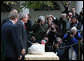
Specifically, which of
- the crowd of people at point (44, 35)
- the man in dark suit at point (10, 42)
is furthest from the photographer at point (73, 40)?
the man in dark suit at point (10, 42)

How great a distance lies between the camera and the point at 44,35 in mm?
14016

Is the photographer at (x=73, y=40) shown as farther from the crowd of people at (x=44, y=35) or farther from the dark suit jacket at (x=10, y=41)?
the dark suit jacket at (x=10, y=41)

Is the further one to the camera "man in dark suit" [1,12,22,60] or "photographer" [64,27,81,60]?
"photographer" [64,27,81,60]

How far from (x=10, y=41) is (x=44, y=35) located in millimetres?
4943

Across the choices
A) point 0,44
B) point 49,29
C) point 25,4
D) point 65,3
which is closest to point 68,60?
point 49,29

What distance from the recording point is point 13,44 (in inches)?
361

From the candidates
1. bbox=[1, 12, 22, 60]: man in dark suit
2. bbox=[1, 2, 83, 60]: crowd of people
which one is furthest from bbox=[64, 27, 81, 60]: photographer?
bbox=[1, 12, 22, 60]: man in dark suit

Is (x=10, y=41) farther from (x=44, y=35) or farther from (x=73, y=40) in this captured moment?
(x=44, y=35)

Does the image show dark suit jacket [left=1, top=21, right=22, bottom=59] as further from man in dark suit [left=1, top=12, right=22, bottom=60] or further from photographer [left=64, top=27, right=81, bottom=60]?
photographer [left=64, top=27, right=81, bottom=60]

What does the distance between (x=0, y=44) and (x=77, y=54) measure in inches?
128

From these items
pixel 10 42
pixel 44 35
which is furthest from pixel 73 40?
pixel 10 42

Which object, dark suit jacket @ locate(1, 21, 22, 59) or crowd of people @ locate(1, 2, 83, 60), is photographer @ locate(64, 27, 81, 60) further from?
dark suit jacket @ locate(1, 21, 22, 59)

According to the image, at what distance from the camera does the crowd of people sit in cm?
919

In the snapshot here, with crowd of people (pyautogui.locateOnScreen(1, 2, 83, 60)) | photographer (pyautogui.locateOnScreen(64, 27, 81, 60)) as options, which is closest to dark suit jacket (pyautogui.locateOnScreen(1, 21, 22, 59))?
crowd of people (pyautogui.locateOnScreen(1, 2, 83, 60))
